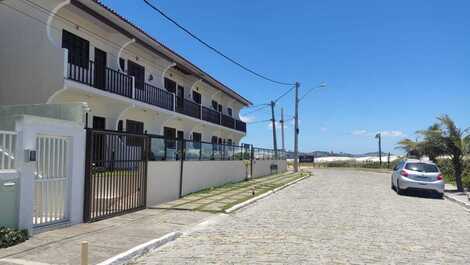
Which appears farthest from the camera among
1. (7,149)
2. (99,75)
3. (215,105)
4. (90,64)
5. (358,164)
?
(358,164)

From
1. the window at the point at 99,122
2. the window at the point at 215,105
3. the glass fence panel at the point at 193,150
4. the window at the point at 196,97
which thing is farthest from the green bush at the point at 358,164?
the window at the point at 99,122

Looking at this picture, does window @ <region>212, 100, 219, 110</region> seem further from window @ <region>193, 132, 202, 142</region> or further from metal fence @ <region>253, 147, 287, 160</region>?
metal fence @ <region>253, 147, 287, 160</region>

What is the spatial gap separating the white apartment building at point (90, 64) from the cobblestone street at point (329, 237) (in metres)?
5.47

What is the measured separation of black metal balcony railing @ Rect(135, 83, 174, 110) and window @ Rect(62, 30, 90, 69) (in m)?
4.00

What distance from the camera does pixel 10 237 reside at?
8031 mm

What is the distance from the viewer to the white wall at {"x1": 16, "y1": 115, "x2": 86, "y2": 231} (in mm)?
Result: 8594

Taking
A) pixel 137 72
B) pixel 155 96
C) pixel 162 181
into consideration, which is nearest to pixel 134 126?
pixel 155 96

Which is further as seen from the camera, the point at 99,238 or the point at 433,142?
the point at 433,142

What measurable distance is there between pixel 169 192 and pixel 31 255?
28.1 ft

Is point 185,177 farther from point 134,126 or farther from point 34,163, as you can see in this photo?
point 34,163

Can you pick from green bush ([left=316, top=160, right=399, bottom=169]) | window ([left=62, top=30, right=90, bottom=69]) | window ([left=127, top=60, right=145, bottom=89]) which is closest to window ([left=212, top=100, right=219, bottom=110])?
window ([left=127, top=60, right=145, bottom=89])

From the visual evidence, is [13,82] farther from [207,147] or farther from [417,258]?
[417,258]

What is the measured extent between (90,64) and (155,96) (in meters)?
6.61

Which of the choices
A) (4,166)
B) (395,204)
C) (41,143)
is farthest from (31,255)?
(395,204)
